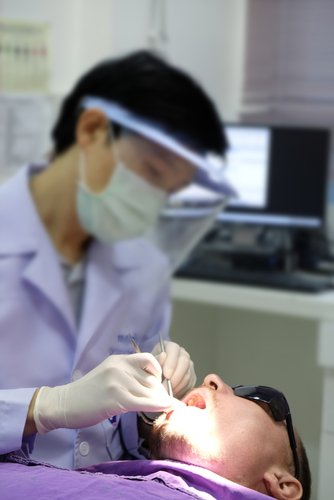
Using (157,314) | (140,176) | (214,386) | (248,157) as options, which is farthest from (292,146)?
(214,386)

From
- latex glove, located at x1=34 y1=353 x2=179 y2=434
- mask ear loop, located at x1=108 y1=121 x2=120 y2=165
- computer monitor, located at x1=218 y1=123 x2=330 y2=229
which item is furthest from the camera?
computer monitor, located at x1=218 y1=123 x2=330 y2=229

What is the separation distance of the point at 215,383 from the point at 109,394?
0.35 feet

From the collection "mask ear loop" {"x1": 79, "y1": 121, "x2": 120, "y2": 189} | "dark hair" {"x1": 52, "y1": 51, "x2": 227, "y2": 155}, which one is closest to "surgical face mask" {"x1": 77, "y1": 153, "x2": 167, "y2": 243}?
"mask ear loop" {"x1": 79, "y1": 121, "x2": 120, "y2": 189}

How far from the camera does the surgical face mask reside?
139cm

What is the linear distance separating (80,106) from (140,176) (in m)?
0.16

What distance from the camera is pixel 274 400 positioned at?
64 cm

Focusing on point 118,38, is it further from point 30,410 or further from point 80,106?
point 30,410

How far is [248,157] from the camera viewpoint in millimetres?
2264

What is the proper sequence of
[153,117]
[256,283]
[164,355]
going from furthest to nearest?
[256,283] → [153,117] → [164,355]

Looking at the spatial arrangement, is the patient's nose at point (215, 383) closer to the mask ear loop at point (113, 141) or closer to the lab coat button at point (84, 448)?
the lab coat button at point (84, 448)

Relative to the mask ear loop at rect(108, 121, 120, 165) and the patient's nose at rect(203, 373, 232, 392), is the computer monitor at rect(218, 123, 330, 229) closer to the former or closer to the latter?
the mask ear loop at rect(108, 121, 120, 165)

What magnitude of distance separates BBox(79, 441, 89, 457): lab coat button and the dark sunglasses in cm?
13

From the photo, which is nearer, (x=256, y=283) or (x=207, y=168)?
(x=207, y=168)

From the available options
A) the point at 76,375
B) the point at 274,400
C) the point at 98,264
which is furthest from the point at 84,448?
the point at 98,264
